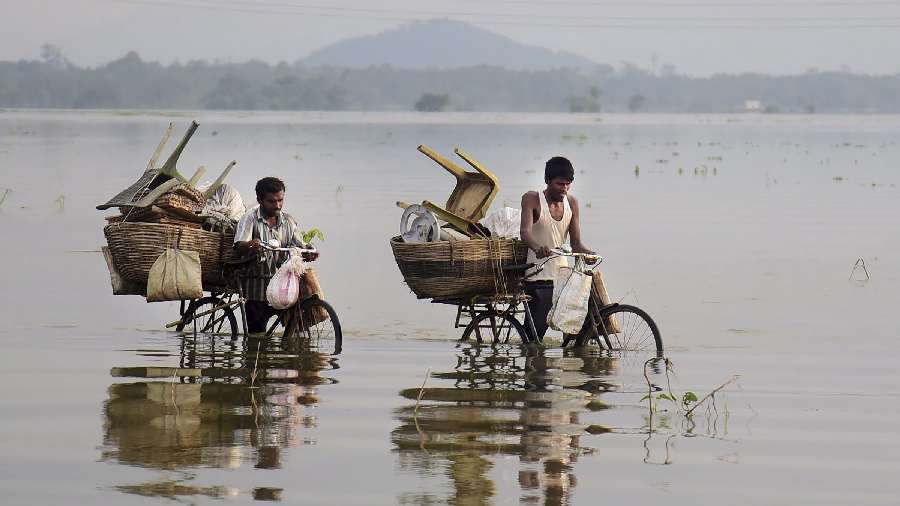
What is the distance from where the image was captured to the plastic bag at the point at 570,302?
10.9 m

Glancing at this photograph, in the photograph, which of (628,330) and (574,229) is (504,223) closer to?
(574,229)

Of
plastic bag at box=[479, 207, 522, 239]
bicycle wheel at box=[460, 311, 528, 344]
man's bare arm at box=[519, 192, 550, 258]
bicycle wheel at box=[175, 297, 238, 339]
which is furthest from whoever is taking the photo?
bicycle wheel at box=[175, 297, 238, 339]

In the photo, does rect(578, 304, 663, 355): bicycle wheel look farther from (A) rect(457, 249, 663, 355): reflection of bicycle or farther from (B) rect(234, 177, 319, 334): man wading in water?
(B) rect(234, 177, 319, 334): man wading in water

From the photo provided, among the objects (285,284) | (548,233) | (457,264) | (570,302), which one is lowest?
(570,302)

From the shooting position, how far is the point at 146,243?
1134cm

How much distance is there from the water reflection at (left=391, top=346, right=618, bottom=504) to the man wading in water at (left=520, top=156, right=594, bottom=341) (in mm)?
464

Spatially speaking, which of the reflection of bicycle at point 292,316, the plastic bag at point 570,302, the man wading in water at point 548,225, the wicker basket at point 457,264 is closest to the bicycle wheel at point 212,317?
the reflection of bicycle at point 292,316

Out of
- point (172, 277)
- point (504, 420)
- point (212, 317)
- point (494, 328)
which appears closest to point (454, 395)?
point (504, 420)

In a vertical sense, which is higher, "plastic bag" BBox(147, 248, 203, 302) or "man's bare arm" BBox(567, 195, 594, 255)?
"man's bare arm" BBox(567, 195, 594, 255)

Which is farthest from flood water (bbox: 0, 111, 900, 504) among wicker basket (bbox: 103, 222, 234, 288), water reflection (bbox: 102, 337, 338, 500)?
wicker basket (bbox: 103, 222, 234, 288)

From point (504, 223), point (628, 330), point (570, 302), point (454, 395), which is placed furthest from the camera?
point (628, 330)

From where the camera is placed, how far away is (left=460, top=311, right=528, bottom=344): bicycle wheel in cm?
1166

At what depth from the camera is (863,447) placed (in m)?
8.52

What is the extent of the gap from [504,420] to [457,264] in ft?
7.01
